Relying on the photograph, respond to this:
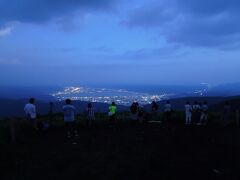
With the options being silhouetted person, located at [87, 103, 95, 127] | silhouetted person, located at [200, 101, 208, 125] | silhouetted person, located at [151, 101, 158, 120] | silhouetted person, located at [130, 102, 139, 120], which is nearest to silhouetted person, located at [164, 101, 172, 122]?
silhouetted person, located at [151, 101, 158, 120]

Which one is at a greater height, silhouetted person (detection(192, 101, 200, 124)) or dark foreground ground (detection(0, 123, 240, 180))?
silhouetted person (detection(192, 101, 200, 124))

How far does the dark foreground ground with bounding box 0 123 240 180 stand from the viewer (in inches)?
485

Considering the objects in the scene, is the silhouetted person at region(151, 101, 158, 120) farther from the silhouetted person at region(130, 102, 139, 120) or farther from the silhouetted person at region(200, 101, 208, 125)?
the silhouetted person at region(200, 101, 208, 125)

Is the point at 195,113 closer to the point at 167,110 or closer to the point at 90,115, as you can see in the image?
the point at 167,110

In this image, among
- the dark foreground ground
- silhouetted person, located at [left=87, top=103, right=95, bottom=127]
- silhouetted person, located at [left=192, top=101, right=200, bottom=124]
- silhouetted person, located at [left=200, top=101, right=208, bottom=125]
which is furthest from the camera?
silhouetted person, located at [left=192, top=101, right=200, bottom=124]

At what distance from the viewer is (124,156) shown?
15203mm

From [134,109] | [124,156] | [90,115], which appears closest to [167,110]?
[134,109]

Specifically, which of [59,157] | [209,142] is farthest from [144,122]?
[59,157]

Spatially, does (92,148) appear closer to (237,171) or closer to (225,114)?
(237,171)

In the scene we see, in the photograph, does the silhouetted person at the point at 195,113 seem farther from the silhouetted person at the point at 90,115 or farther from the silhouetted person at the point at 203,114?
the silhouetted person at the point at 90,115

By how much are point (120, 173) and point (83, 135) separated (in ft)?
31.6

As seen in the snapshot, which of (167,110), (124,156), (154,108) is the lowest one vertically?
(124,156)

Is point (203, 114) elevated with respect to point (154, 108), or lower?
lower

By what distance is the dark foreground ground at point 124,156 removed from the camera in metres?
12.3
